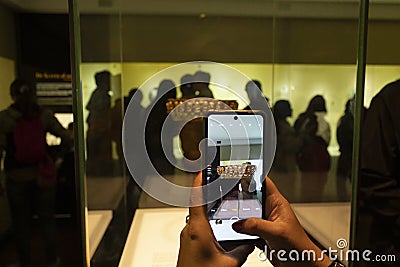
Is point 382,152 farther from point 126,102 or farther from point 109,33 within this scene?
point 109,33

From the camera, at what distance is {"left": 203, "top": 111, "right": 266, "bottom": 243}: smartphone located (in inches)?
15.3

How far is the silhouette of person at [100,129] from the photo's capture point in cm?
66

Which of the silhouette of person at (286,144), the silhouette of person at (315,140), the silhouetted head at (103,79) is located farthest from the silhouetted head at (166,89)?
the silhouette of person at (315,140)

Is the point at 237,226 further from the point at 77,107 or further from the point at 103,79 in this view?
the point at 103,79

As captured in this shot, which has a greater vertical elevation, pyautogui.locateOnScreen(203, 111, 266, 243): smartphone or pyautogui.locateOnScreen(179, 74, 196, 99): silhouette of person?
pyautogui.locateOnScreen(179, 74, 196, 99): silhouette of person

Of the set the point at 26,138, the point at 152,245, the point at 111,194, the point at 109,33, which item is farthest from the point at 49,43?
the point at 152,245

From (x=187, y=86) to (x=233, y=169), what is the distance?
162mm

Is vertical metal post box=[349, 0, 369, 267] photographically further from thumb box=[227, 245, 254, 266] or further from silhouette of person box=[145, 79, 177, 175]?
silhouette of person box=[145, 79, 177, 175]

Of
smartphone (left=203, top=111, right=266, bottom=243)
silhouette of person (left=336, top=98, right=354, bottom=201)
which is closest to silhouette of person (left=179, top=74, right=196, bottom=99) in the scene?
smartphone (left=203, top=111, right=266, bottom=243)

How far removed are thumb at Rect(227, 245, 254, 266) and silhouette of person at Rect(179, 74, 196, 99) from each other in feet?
0.65

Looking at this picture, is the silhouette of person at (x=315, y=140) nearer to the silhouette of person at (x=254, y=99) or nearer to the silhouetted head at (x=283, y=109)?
the silhouetted head at (x=283, y=109)

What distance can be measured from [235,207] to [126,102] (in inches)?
12.7

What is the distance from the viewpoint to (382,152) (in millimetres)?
592

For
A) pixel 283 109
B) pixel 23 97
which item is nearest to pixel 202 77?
pixel 283 109
